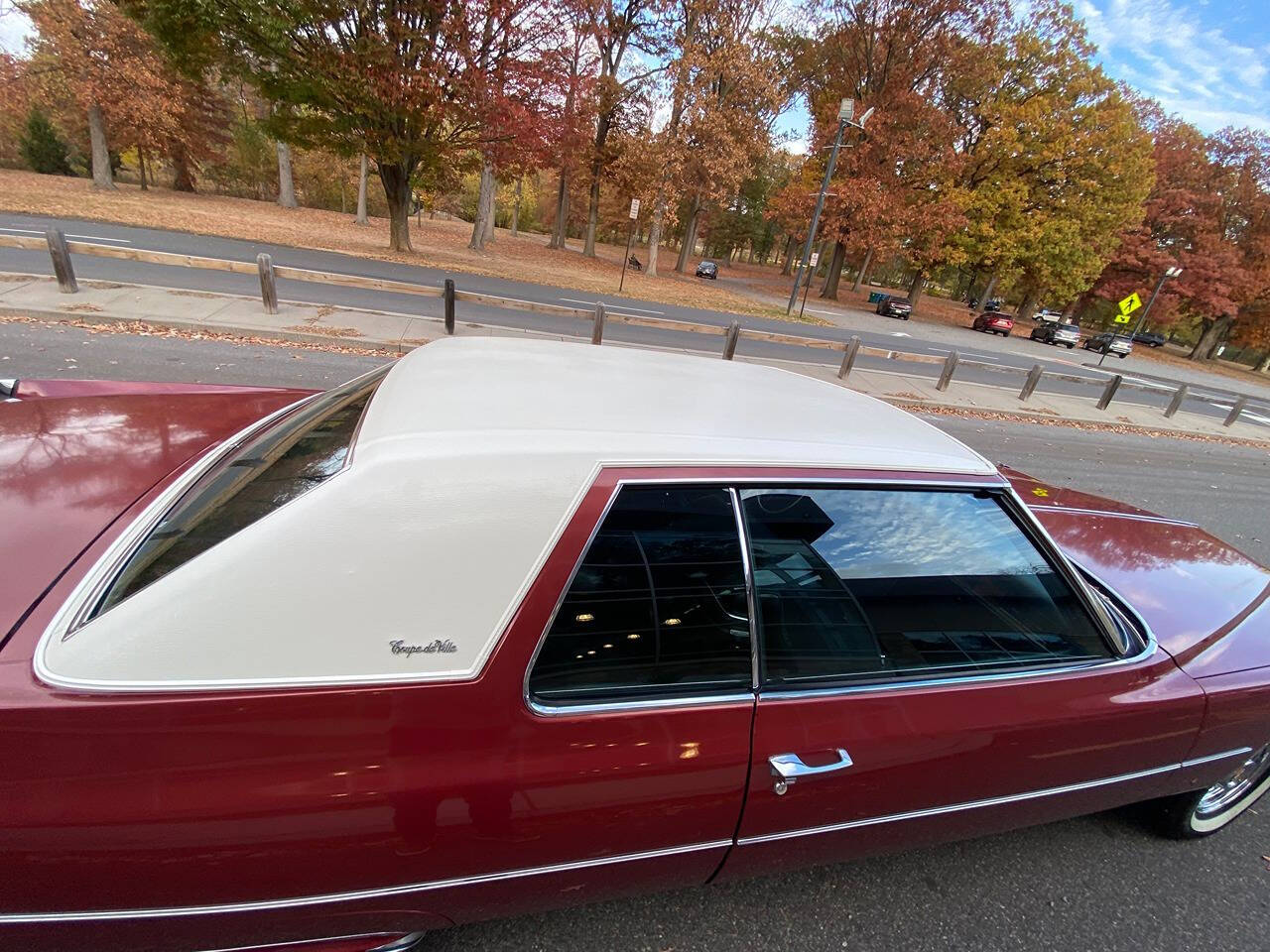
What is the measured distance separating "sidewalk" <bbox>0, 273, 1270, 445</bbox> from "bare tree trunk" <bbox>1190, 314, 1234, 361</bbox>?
4796 cm

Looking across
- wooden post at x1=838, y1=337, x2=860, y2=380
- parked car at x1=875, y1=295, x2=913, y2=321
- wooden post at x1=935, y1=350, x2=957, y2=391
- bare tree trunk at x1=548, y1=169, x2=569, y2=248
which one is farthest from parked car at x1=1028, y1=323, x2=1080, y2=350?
wooden post at x1=838, y1=337, x2=860, y2=380

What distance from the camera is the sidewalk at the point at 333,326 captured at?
26.1ft

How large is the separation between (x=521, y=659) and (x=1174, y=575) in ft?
9.53

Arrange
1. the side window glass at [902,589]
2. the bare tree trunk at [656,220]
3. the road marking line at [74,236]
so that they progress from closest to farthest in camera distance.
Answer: the side window glass at [902,589]
the road marking line at [74,236]
the bare tree trunk at [656,220]

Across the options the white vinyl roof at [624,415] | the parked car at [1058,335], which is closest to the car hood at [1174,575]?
the white vinyl roof at [624,415]

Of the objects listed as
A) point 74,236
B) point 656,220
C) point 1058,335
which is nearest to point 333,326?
point 74,236

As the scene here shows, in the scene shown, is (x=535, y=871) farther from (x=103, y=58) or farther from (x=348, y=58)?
(x=103, y=58)

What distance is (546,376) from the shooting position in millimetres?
1811

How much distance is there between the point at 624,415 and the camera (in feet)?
5.11

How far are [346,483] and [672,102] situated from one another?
100 ft

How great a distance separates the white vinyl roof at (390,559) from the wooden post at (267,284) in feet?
29.8

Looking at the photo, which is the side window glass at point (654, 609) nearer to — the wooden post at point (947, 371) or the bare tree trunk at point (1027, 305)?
the wooden post at point (947, 371)

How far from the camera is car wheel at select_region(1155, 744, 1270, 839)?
2232 mm

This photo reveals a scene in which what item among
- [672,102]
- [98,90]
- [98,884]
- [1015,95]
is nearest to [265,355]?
[98,884]
